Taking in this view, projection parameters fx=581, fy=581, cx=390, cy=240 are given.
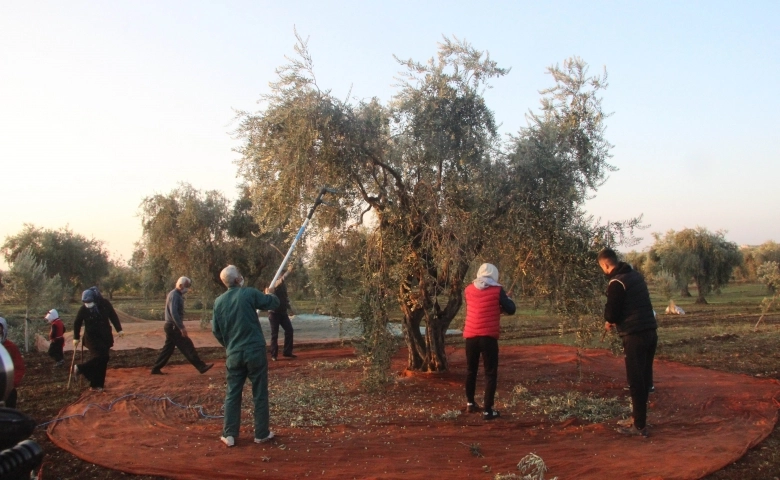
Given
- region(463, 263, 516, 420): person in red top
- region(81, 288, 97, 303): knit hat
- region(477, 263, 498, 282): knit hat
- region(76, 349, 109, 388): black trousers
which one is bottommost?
region(76, 349, 109, 388): black trousers

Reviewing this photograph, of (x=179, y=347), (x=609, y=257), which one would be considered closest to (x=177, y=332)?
(x=179, y=347)

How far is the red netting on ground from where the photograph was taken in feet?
18.1

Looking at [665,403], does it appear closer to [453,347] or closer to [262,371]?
[262,371]

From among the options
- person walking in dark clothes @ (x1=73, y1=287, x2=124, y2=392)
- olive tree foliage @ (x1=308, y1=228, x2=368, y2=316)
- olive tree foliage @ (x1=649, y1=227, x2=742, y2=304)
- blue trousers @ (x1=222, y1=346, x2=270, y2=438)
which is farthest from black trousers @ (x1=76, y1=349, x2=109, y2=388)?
olive tree foliage @ (x1=649, y1=227, x2=742, y2=304)

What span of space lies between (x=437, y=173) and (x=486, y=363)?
312 cm

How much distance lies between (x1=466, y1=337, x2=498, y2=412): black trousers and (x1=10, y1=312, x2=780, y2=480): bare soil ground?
79cm

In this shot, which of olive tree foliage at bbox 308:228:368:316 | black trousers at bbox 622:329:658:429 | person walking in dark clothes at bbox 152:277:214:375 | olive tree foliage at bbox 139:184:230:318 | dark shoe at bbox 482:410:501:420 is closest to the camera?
black trousers at bbox 622:329:658:429

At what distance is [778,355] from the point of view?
12430mm

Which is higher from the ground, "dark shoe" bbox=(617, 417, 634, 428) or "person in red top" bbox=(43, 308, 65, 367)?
"person in red top" bbox=(43, 308, 65, 367)

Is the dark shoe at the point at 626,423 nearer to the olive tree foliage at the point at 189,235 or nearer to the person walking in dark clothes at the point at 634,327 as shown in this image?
the person walking in dark clothes at the point at 634,327

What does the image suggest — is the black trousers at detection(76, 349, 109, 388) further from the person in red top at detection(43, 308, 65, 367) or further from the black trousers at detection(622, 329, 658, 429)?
the black trousers at detection(622, 329, 658, 429)

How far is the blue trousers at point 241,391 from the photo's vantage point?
6.37 metres

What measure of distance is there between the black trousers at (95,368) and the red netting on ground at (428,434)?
0.29 metres

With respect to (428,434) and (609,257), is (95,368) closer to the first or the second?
(428,434)
